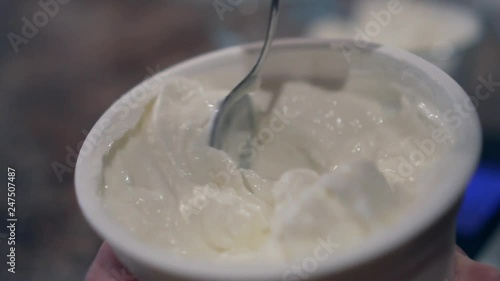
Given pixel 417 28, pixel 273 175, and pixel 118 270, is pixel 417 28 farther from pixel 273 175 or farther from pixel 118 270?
pixel 118 270

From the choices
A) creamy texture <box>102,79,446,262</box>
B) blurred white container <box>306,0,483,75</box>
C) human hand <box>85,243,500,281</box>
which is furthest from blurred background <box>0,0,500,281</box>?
creamy texture <box>102,79,446,262</box>

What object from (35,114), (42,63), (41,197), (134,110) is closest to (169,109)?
(134,110)

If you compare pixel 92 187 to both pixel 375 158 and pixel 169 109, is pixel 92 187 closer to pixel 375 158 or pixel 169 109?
pixel 169 109

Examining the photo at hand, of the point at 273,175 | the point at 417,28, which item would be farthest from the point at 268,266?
the point at 417,28

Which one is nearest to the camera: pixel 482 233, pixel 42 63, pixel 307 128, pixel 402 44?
pixel 307 128

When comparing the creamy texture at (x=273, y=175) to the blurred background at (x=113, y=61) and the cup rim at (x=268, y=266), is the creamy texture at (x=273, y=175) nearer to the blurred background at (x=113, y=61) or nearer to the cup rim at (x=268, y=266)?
the cup rim at (x=268, y=266)

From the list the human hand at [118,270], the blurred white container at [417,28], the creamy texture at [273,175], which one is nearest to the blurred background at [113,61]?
the blurred white container at [417,28]
